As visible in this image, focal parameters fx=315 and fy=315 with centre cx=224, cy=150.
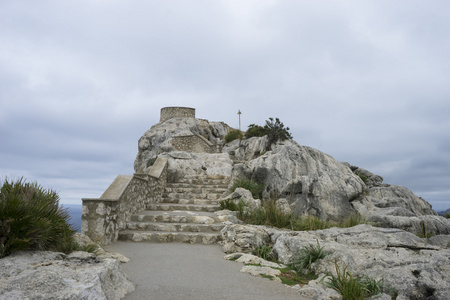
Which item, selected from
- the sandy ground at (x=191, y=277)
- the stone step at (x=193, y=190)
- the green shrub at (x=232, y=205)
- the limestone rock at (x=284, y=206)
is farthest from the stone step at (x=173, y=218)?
the stone step at (x=193, y=190)

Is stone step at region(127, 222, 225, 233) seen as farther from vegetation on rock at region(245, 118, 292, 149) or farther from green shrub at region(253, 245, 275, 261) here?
vegetation on rock at region(245, 118, 292, 149)

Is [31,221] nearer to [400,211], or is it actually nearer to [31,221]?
[31,221]

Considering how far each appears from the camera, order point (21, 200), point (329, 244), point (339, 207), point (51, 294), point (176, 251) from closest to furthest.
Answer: point (51, 294) < point (21, 200) < point (329, 244) < point (176, 251) < point (339, 207)

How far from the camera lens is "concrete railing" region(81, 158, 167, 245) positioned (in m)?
6.76

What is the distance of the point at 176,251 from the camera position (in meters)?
6.45

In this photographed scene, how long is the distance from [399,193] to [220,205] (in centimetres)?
687

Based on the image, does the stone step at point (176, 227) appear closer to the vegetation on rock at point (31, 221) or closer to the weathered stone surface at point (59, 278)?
the vegetation on rock at point (31, 221)

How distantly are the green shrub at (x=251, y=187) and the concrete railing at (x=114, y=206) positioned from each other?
9.63 feet

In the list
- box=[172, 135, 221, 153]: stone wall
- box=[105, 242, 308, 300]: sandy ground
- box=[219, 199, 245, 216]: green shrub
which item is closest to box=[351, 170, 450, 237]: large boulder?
box=[219, 199, 245, 216]: green shrub

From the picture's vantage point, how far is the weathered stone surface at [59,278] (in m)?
2.91

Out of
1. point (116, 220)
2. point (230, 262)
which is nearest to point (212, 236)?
point (230, 262)

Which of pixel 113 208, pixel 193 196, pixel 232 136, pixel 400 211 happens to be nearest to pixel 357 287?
pixel 113 208

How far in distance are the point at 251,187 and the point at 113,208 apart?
4964 mm

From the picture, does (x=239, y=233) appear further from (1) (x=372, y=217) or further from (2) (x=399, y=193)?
(2) (x=399, y=193)
